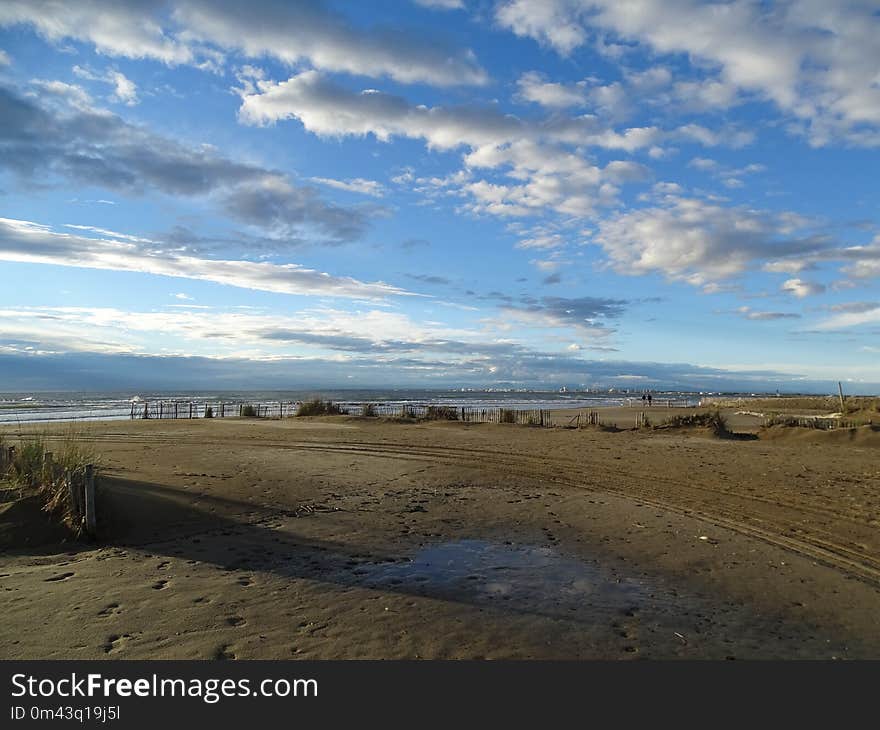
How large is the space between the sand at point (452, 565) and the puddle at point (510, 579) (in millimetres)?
37

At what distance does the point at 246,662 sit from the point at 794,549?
8061 millimetres

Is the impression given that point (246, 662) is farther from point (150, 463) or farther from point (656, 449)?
point (656, 449)

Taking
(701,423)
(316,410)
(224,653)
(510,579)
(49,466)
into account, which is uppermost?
(49,466)

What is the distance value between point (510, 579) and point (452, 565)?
2.98ft

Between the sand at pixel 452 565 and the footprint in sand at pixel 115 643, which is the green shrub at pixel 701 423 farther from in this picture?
the footprint in sand at pixel 115 643

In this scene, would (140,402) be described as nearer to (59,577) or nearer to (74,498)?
(74,498)

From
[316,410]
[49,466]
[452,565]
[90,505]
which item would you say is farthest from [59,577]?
[316,410]

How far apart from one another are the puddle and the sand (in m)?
0.04

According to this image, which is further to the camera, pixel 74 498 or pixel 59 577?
pixel 74 498

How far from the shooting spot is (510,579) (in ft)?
23.9

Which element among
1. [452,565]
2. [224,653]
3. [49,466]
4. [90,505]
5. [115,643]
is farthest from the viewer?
[49,466]

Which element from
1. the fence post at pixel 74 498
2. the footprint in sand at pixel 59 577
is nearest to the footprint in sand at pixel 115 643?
the footprint in sand at pixel 59 577

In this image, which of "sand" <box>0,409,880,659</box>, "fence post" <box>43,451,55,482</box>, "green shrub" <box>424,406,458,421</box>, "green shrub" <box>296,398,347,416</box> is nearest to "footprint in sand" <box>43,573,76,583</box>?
"sand" <box>0,409,880,659</box>

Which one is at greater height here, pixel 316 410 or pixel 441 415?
pixel 316 410
